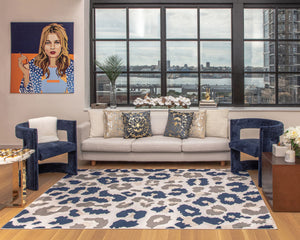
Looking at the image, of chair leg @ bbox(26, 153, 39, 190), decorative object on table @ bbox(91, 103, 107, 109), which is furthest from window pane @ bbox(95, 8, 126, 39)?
chair leg @ bbox(26, 153, 39, 190)

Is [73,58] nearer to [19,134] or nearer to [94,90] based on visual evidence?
[94,90]

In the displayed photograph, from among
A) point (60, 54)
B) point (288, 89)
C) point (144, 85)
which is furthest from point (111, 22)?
point (288, 89)

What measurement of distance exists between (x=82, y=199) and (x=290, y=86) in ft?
16.1

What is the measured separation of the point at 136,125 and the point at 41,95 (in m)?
2.24

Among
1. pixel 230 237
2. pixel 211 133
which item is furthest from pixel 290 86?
pixel 230 237

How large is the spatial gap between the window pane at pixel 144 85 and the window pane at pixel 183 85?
0.25m

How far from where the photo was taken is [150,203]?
11.8 feet

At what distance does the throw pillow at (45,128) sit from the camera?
495 cm

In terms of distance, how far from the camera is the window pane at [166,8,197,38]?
6812 millimetres

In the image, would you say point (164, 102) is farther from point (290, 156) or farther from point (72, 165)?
point (290, 156)

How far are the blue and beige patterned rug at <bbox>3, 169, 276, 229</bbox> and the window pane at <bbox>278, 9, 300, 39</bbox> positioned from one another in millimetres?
3502

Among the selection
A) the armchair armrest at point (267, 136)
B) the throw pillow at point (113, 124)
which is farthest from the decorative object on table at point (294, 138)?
the throw pillow at point (113, 124)

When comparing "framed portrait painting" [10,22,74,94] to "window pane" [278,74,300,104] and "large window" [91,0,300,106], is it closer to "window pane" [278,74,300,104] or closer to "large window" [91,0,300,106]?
"large window" [91,0,300,106]

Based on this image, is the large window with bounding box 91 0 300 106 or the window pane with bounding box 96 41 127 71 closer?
the large window with bounding box 91 0 300 106
